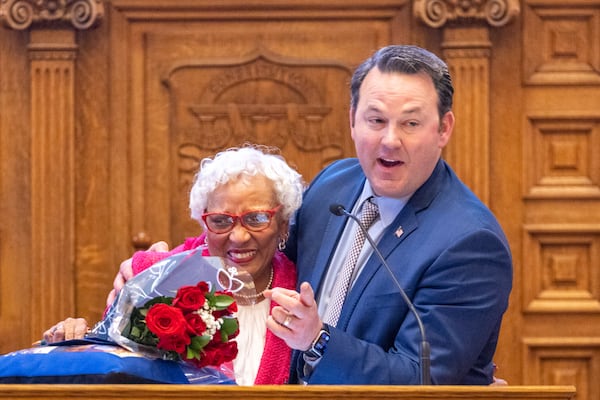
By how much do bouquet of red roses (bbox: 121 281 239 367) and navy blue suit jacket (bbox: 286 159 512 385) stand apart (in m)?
0.23

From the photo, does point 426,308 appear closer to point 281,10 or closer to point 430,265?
point 430,265

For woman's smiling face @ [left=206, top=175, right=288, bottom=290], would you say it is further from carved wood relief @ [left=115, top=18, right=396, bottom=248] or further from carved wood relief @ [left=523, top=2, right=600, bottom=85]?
carved wood relief @ [left=523, top=2, right=600, bottom=85]

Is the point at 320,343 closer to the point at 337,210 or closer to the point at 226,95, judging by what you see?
the point at 337,210

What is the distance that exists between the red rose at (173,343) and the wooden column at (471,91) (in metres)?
2.23

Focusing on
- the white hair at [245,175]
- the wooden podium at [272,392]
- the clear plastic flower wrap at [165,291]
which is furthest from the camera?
the white hair at [245,175]

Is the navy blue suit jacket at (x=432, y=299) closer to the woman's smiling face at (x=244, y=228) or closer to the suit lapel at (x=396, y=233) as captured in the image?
the suit lapel at (x=396, y=233)

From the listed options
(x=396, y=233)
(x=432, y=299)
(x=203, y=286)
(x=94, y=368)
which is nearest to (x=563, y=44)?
(x=396, y=233)

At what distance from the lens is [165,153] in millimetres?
4434

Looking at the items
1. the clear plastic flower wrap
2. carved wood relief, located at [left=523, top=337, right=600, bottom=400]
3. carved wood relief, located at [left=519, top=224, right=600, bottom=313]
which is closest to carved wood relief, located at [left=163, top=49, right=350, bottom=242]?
carved wood relief, located at [left=519, top=224, right=600, bottom=313]

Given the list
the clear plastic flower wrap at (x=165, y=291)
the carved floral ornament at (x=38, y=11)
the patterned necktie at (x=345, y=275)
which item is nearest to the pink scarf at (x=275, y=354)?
the patterned necktie at (x=345, y=275)

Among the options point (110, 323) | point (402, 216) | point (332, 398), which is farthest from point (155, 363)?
point (402, 216)

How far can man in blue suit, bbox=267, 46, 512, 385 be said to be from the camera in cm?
245

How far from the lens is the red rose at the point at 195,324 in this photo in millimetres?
2294

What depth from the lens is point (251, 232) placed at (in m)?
Result: 2.81
